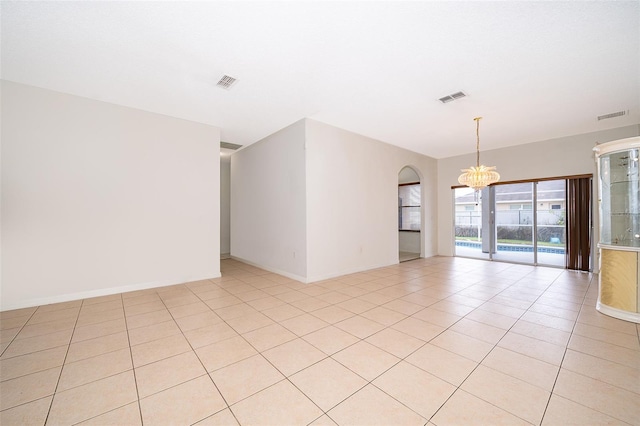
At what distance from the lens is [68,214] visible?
12.1 feet

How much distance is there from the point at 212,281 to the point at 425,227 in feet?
20.7

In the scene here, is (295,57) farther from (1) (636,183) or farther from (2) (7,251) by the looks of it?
(1) (636,183)

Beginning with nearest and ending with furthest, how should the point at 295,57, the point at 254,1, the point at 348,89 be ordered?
1. the point at 254,1
2. the point at 295,57
3. the point at 348,89

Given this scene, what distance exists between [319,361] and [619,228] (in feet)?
15.2

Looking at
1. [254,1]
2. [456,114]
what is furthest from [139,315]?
[456,114]

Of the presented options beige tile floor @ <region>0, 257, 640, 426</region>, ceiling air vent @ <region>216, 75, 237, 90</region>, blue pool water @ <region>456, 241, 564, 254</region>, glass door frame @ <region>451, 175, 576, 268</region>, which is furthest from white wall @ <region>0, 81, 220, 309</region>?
blue pool water @ <region>456, 241, 564, 254</region>

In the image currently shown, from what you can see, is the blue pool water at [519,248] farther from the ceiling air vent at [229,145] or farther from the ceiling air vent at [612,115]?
the ceiling air vent at [229,145]

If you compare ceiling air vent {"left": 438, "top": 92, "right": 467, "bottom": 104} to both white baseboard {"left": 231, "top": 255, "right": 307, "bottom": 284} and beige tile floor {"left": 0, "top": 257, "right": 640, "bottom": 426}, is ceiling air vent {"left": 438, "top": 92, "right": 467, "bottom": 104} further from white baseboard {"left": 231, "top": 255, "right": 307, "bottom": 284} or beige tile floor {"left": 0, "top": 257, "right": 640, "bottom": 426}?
white baseboard {"left": 231, "top": 255, "right": 307, "bottom": 284}

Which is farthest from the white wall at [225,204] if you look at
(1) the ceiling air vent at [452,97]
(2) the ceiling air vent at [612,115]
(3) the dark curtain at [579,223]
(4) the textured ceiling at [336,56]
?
(3) the dark curtain at [579,223]

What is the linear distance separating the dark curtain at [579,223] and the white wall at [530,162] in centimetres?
15

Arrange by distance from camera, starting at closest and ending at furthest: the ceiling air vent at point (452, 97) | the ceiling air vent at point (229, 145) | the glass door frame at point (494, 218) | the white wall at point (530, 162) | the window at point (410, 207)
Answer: the ceiling air vent at point (452, 97)
the white wall at point (530, 162)
the glass door frame at point (494, 218)
the ceiling air vent at point (229, 145)
the window at point (410, 207)

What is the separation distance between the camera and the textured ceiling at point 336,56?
2256 mm

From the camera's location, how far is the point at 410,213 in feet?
28.4

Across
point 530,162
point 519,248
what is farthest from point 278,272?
point 519,248
